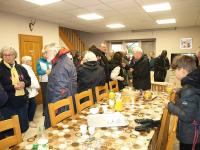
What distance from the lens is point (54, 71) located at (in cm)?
234

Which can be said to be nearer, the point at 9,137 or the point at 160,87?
the point at 9,137

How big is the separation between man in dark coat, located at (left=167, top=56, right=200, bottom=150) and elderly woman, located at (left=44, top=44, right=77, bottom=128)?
124cm

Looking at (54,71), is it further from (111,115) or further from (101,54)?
(101,54)

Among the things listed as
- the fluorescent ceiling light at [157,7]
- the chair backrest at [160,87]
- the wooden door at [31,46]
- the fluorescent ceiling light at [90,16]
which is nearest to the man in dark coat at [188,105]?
the chair backrest at [160,87]

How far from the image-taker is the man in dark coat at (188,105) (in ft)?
4.82

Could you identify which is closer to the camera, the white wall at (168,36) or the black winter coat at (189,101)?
the black winter coat at (189,101)

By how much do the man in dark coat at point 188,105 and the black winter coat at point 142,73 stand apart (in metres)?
1.81

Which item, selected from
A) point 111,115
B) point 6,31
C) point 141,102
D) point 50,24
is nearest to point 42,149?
point 111,115

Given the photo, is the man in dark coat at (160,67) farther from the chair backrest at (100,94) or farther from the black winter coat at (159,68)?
the chair backrest at (100,94)

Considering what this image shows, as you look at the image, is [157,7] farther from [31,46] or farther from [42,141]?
[42,141]

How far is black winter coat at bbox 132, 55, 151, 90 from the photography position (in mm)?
3541

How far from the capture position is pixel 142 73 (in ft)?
11.6

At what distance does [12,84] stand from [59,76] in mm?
796

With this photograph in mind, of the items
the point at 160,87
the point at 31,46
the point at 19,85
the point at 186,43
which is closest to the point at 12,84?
the point at 19,85
